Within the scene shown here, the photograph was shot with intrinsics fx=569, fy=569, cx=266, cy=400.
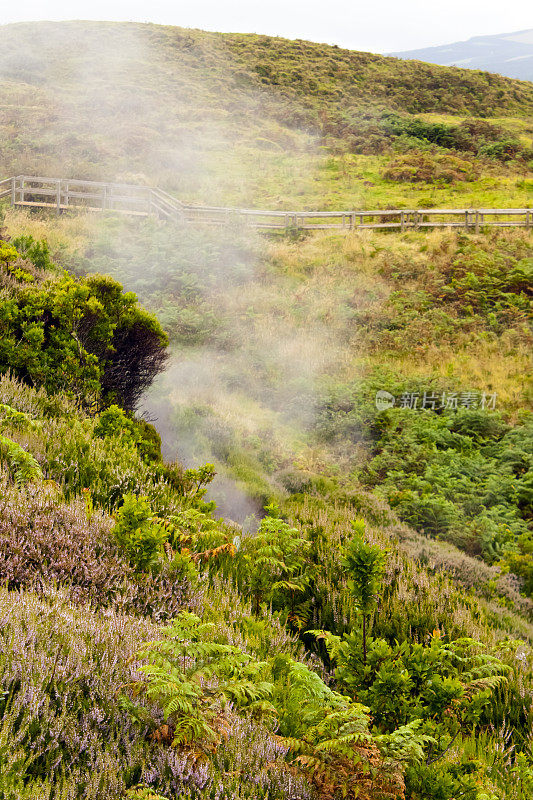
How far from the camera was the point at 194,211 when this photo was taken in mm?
21922

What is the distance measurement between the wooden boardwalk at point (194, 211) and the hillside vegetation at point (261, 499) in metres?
0.88

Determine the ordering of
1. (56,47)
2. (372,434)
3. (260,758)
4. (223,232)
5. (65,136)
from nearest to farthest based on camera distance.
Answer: (260,758) → (372,434) → (223,232) → (65,136) → (56,47)

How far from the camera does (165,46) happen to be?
137ft

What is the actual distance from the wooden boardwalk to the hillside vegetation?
88cm

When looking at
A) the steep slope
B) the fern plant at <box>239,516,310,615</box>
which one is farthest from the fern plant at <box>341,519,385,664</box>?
the steep slope

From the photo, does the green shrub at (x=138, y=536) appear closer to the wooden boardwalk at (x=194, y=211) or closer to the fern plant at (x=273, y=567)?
the fern plant at (x=273, y=567)

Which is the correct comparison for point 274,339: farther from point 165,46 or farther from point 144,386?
point 165,46

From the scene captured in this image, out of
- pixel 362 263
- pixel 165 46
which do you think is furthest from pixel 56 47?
pixel 362 263

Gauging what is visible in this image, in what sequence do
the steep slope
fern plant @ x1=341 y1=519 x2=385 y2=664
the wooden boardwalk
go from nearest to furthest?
fern plant @ x1=341 y1=519 x2=385 y2=664 < the wooden boardwalk < the steep slope

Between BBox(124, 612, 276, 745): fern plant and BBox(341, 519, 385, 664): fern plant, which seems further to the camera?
BBox(341, 519, 385, 664): fern plant

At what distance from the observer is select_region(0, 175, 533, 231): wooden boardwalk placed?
19562 millimetres

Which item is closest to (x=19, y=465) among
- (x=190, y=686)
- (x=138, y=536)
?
(x=138, y=536)

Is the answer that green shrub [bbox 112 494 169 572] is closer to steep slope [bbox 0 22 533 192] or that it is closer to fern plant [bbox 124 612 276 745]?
fern plant [bbox 124 612 276 745]

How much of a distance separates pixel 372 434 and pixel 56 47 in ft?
141
